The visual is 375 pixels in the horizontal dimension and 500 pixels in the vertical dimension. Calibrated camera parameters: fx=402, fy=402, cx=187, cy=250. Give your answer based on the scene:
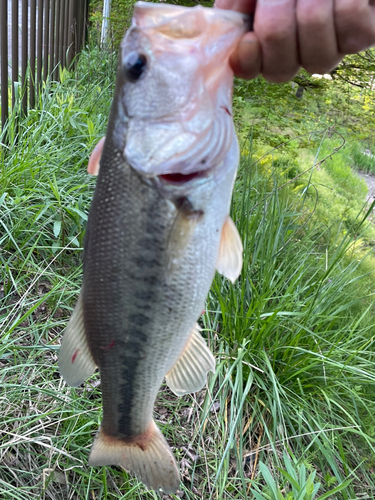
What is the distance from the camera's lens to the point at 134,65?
44.3 inches

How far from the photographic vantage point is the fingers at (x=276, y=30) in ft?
3.72

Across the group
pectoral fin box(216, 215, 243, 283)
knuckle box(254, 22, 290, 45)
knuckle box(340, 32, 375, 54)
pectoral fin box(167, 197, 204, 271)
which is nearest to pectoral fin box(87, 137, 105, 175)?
pectoral fin box(167, 197, 204, 271)

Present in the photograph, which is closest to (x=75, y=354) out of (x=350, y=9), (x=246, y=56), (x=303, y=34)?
(x=246, y=56)

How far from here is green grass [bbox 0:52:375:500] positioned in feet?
6.32

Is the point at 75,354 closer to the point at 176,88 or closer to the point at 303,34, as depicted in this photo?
the point at 176,88

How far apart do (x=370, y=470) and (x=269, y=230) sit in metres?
1.58

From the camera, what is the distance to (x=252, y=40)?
117 centimetres

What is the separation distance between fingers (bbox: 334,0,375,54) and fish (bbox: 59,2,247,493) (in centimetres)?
27

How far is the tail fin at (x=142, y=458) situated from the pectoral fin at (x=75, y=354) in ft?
0.82

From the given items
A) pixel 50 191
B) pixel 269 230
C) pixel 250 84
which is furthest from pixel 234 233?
pixel 250 84

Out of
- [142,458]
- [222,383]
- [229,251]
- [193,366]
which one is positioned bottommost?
[222,383]

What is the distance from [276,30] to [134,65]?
0.41 m

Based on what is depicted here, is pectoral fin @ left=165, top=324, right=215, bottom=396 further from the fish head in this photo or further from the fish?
the fish head

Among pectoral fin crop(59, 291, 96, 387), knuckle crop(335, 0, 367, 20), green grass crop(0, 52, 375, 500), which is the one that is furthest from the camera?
green grass crop(0, 52, 375, 500)
